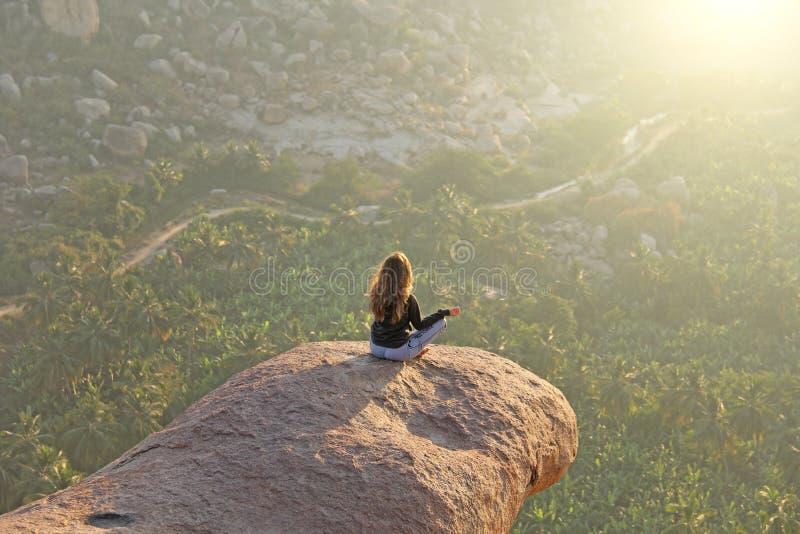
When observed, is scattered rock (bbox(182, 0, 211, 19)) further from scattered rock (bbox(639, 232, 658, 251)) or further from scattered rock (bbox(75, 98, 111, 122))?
scattered rock (bbox(639, 232, 658, 251))

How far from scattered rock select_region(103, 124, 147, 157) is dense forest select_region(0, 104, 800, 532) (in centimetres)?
456

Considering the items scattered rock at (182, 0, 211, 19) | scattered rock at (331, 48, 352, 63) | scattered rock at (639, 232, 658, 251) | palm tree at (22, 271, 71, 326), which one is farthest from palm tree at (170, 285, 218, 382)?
scattered rock at (182, 0, 211, 19)

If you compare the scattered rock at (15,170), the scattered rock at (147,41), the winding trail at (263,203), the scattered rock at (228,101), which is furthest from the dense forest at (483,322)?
the scattered rock at (147,41)

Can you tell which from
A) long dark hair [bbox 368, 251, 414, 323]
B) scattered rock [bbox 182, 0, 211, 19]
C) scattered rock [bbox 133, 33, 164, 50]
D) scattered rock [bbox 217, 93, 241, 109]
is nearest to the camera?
long dark hair [bbox 368, 251, 414, 323]

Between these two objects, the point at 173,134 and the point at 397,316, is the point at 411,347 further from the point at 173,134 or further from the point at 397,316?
the point at 173,134

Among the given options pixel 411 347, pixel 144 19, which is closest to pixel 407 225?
pixel 411 347

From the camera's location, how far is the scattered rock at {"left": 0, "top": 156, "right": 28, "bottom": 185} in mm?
49625

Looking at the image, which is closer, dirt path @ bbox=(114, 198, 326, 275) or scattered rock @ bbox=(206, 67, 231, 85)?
dirt path @ bbox=(114, 198, 326, 275)

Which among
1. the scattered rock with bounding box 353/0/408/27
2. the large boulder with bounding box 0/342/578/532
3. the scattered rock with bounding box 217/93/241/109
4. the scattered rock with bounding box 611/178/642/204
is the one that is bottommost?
the large boulder with bounding box 0/342/578/532

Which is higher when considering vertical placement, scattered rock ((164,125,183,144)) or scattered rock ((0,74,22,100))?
scattered rock ((0,74,22,100))

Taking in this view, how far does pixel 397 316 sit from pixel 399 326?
0.72 feet

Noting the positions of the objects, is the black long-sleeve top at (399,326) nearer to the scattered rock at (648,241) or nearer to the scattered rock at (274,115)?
the scattered rock at (648,241)

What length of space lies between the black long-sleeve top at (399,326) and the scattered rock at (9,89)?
57.3m

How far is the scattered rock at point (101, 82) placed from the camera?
60.6 meters
